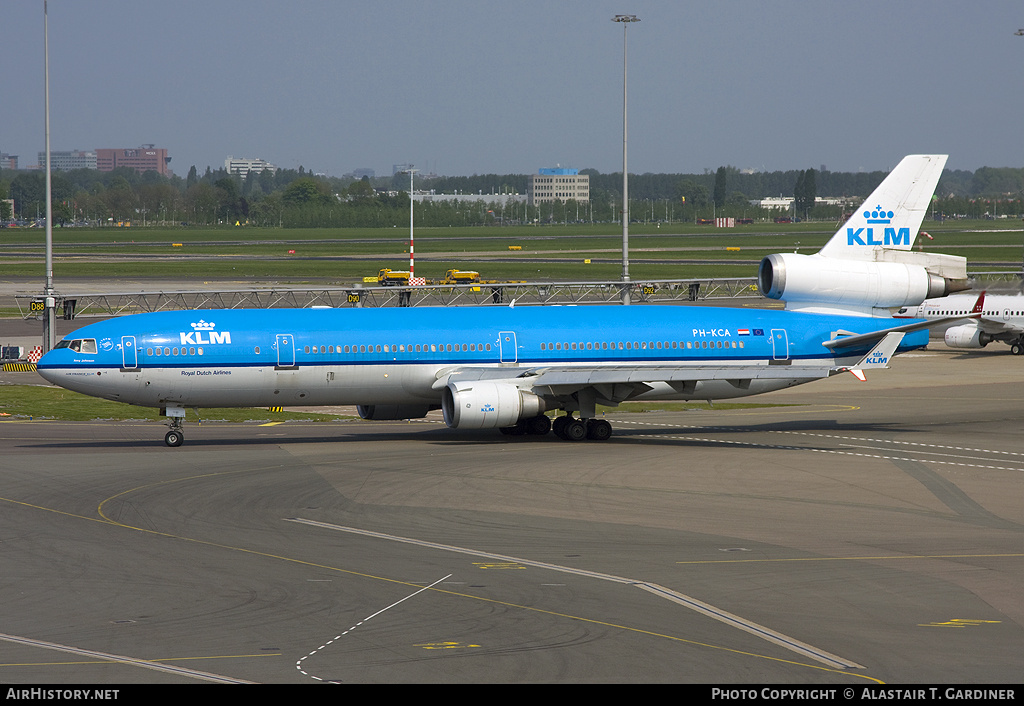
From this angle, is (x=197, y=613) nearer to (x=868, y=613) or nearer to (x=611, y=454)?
(x=868, y=613)

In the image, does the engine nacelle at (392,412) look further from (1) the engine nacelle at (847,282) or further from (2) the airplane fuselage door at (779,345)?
(1) the engine nacelle at (847,282)

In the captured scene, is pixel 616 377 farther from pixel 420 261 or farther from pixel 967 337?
pixel 420 261

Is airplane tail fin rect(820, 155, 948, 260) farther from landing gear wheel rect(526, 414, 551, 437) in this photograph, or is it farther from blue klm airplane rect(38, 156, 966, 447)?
landing gear wheel rect(526, 414, 551, 437)

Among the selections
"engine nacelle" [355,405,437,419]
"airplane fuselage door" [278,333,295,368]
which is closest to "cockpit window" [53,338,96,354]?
"airplane fuselage door" [278,333,295,368]

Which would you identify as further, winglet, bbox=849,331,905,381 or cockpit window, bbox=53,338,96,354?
winglet, bbox=849,331,905,381

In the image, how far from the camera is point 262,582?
75.9 feet

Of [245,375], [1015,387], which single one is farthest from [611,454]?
[1015,387]

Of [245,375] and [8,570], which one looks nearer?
[8,570]

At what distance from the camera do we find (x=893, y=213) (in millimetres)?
47469

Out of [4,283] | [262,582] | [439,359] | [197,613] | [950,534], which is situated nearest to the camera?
[197,613]

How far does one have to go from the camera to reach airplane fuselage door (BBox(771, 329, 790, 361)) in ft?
150

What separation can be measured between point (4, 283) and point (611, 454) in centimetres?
10318

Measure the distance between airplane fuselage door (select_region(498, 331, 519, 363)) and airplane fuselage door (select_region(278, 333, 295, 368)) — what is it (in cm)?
756

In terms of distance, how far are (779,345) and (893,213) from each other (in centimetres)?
752
